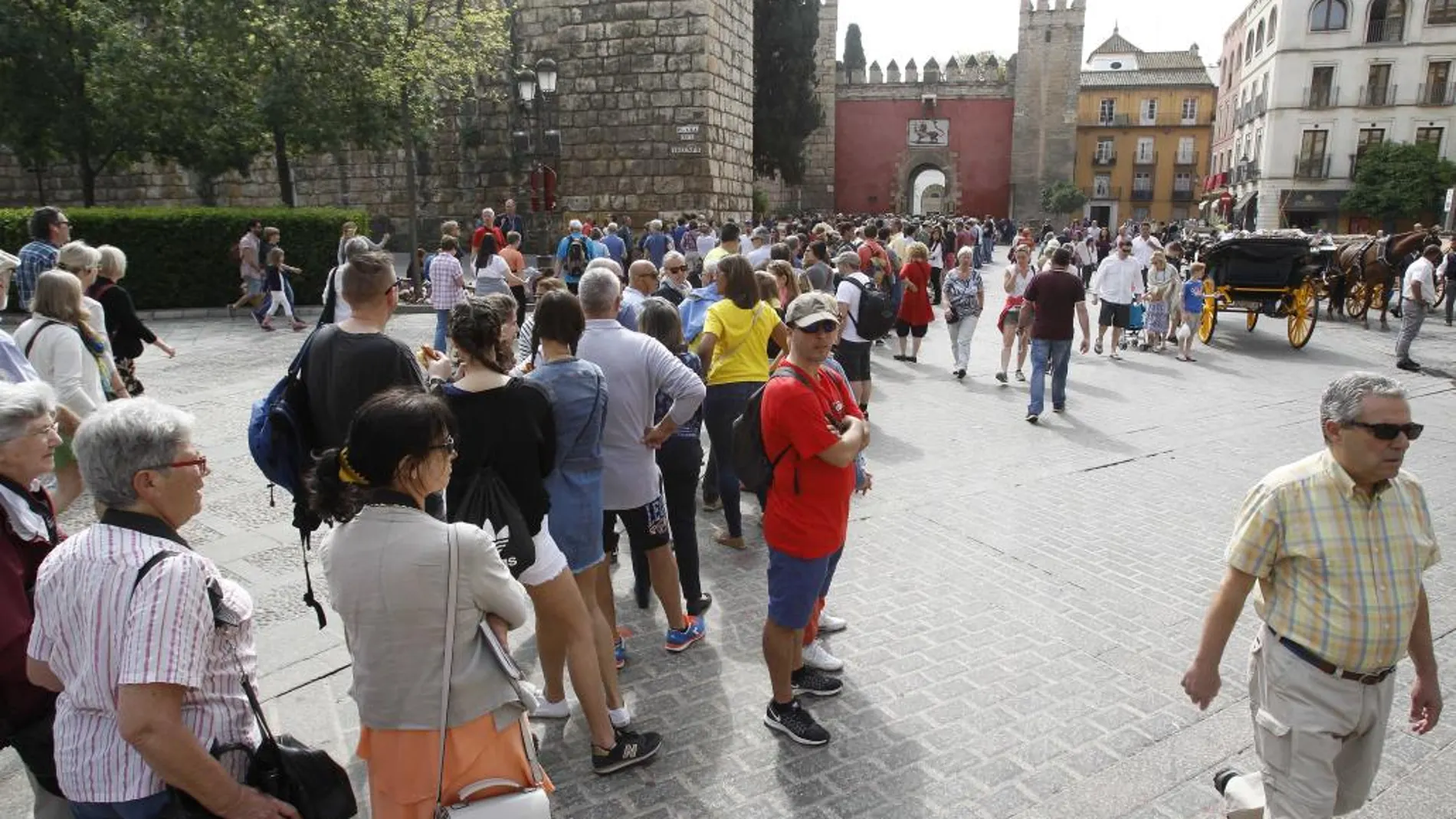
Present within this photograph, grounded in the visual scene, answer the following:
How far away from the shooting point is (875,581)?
15.5ft

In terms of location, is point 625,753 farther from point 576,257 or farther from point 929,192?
point 929,192

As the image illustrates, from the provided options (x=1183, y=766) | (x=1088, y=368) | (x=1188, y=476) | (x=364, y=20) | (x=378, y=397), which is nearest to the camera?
(x=378, y=397)

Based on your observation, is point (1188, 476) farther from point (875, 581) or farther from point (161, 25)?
point (161, 25)

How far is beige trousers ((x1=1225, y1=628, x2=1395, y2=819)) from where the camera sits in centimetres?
230

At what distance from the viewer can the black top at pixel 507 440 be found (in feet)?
9.30

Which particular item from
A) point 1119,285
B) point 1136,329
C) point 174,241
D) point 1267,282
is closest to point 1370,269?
point 1267,282

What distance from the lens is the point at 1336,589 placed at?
7.44 feet

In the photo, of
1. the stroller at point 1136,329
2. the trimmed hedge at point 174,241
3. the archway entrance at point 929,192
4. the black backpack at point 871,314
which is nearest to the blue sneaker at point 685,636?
the black backpack at point 871,314

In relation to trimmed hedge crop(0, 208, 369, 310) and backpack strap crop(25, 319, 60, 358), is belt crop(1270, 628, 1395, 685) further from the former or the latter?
trimmed hedge crop(0, 208, 369, 310)

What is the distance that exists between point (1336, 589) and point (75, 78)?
22.4 metres

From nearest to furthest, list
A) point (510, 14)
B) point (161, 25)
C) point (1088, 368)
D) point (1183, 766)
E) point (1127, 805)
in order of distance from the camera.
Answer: point (1127, 805) → point (1183, 766) → point (1088, 368) → point (161, 25) → point (510, 14)

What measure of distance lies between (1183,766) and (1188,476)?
3.91 m

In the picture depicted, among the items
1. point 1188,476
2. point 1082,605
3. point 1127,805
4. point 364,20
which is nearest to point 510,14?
point 364,20

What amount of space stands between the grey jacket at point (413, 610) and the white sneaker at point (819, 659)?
1.95m
